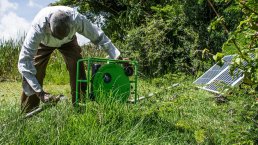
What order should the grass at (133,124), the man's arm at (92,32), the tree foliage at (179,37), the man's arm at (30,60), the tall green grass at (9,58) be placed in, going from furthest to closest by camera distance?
the tall green grass at (9,58) < the tree foliage at (179,37) < the man's arm at (92,32) < the man's arm at (30,60) < the grass at (133,124)

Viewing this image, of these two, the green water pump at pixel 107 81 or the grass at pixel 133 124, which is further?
the green water pump at pixel 107 81

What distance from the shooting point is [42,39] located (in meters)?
5.35

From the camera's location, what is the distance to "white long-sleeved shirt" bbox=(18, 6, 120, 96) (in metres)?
4.95

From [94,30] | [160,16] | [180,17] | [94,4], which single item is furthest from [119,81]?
[94,4]

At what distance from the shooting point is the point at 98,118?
4.49 meters

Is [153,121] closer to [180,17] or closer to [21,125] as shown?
[21,125]

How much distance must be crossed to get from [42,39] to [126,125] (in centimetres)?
160

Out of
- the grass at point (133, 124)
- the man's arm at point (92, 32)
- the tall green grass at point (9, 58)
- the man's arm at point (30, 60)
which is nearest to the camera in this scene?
the grass at point (133, 124)

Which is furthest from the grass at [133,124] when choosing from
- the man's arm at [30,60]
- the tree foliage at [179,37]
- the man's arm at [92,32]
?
the tree foliage at [179,37]

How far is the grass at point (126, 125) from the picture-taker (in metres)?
3.95

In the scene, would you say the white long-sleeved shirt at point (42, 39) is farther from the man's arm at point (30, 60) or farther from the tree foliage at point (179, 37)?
the tree foliage at point (179, 37)

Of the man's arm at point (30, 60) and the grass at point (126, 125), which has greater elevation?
the man's arm at point (30, 60)

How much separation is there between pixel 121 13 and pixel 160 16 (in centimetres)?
399

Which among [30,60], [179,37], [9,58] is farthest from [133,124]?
[9,58]
